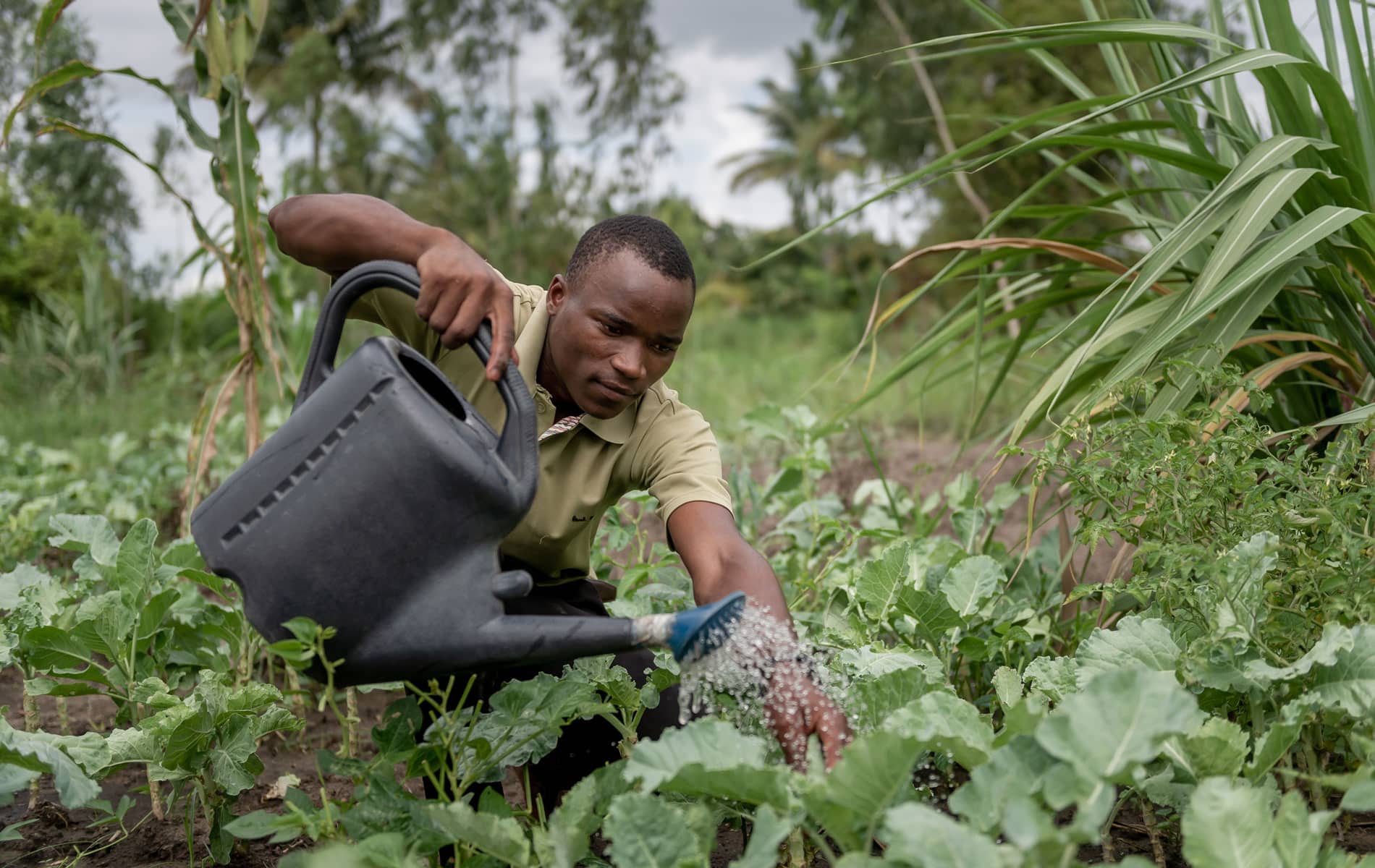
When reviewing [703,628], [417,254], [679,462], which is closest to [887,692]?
[703,628]

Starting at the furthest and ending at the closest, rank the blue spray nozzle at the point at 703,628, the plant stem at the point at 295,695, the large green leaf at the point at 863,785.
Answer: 1. the plant stem at the point at 295,695
2. the blue spray nozzle at the point at 703,628
3. the large green leaf at the point at 863,785

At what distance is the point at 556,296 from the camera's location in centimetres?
176

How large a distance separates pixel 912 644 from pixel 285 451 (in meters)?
1.15

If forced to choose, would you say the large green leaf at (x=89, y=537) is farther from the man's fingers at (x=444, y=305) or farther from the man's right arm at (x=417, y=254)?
the man's fingers at (x=444, y=305)

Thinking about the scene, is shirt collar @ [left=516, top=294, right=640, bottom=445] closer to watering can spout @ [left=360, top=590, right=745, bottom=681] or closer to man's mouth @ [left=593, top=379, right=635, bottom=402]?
man's mouth @ [left=593, top=379, right=635, bottom=402]

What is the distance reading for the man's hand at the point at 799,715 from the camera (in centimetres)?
131

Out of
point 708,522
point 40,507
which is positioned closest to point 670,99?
point 40,507

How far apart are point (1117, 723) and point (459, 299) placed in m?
0.89

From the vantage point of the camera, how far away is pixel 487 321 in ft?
4.70

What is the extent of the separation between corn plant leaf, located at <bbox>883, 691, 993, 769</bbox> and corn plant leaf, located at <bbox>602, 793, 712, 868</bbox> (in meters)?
0.26

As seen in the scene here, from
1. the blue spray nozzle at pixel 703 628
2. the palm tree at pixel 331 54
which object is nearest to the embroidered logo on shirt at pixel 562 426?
the blue spray nozzle at pixel 703 628

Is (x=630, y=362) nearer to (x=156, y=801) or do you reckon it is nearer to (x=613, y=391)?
(x=613, y=391)

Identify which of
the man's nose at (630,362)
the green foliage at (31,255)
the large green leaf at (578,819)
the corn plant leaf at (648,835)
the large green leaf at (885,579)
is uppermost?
the green foliage at (31,255)

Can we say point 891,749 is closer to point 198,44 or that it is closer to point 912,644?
point 912,644
